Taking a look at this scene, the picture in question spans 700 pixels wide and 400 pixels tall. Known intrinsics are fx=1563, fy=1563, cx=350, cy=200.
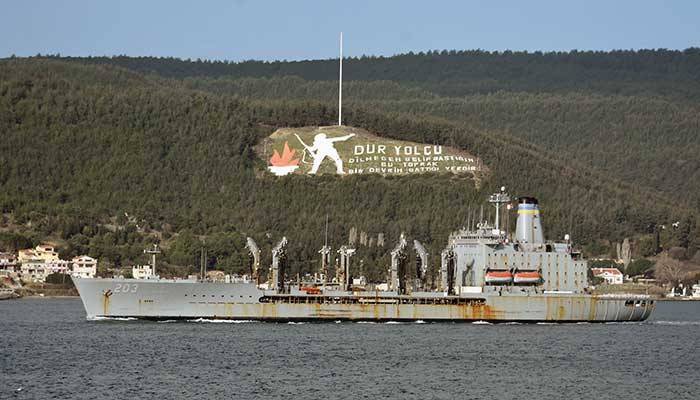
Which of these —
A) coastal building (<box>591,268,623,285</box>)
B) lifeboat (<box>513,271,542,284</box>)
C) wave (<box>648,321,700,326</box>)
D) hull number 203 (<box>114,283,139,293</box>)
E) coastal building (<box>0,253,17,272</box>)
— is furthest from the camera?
coastal building (<box>591,268,623,285</box>)

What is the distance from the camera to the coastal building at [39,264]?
175500mm

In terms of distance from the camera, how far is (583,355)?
88.2 m

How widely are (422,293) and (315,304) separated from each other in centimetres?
751

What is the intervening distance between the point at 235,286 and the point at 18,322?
17742mm

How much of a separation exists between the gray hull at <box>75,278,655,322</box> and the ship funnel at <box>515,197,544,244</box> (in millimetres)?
5089

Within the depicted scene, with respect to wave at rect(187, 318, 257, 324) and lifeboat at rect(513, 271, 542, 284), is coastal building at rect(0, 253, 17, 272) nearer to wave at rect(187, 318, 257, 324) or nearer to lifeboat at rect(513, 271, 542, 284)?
wave at rect(187, 318, 257, 324)

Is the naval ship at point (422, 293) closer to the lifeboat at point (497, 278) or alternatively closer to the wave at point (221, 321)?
the lifeboat at point (497, 278)

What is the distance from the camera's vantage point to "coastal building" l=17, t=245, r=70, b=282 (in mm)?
175500

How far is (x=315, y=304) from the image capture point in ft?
345

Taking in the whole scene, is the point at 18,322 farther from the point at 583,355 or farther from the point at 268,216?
the point at 268,216

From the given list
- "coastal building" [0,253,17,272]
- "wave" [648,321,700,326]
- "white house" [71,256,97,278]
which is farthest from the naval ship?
"coastal building" [0,253,17,272]

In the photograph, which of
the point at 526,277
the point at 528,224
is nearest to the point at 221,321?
the point at 526,277

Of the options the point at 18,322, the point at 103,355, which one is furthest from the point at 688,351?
the point at 18,322

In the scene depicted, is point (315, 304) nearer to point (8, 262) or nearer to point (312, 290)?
point (312, 290)
